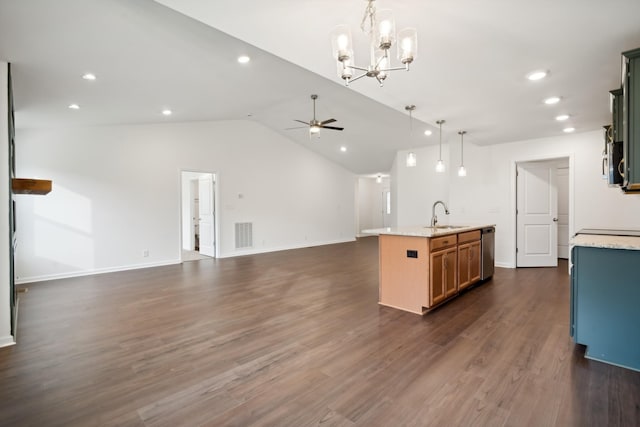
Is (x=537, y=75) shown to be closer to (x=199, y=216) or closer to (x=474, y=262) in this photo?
(x=474, y=262)

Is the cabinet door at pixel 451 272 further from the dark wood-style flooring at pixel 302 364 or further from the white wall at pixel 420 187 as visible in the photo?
the white wall at pixel 420 187

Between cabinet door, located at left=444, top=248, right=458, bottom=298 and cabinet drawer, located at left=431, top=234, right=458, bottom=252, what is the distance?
90 millimetres

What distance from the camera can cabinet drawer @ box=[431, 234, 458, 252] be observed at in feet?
11.6

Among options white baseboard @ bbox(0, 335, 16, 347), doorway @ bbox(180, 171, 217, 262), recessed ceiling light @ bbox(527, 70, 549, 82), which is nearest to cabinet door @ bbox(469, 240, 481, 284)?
recessed ceiling light @ bbox(527, 70, 549, 82)

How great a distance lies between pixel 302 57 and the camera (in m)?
2.49

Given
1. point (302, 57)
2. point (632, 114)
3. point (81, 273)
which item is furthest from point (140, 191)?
point (632, 114)

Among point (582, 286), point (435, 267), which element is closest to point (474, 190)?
point (435, 267)

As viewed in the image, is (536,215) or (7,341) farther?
(536,215)

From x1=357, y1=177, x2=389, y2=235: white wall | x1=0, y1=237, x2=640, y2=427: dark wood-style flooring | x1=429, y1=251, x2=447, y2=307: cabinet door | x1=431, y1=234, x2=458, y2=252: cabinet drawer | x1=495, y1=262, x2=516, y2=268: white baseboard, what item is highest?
x1=357, y1=177, x2=389, y2=235: white wall

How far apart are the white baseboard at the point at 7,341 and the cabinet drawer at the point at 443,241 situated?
425cm

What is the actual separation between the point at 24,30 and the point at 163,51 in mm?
1111

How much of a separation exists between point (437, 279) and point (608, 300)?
1.47 m

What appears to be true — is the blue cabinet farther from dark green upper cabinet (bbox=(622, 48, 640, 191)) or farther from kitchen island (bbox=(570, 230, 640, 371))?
dark green upper cabinet (bbox=(622, 48, 640, 191))

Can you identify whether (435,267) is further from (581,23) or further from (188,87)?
(188,87)
